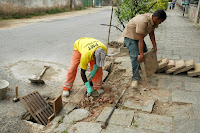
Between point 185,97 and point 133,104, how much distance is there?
0.95m

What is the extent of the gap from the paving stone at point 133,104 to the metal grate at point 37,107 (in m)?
1.35

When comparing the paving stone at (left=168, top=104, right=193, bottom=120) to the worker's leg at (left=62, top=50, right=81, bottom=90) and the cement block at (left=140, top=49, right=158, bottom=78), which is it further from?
the worker's leg at (left=62, top=50, right=81, bottom=90)

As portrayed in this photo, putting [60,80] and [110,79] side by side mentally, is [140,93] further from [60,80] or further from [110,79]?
[60,80]

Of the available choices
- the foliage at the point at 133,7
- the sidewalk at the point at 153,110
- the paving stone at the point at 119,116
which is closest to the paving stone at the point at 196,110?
the sidewalk at the point at 153,110

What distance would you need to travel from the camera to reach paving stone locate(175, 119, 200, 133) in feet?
8.67

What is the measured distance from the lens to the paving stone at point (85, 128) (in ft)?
9.12

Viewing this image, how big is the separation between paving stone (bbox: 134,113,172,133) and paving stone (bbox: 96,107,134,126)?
12 cm

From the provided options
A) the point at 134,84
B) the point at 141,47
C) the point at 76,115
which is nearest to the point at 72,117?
the point at 76,115

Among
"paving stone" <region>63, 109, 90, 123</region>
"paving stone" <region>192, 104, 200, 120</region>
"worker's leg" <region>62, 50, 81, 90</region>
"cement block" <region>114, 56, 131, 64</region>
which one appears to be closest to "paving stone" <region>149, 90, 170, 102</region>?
"paving stone" <region>192, 104, 200, 120</region>

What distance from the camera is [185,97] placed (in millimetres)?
3547

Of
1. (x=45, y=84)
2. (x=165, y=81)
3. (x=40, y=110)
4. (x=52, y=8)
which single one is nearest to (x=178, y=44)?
(x=165, y=81)

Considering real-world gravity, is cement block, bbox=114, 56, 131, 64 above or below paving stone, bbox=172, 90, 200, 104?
above

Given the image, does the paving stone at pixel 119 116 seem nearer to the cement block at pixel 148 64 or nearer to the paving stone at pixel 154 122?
the paving stone at pixel 154 122

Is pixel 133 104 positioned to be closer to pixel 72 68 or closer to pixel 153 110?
pixel 153 110
